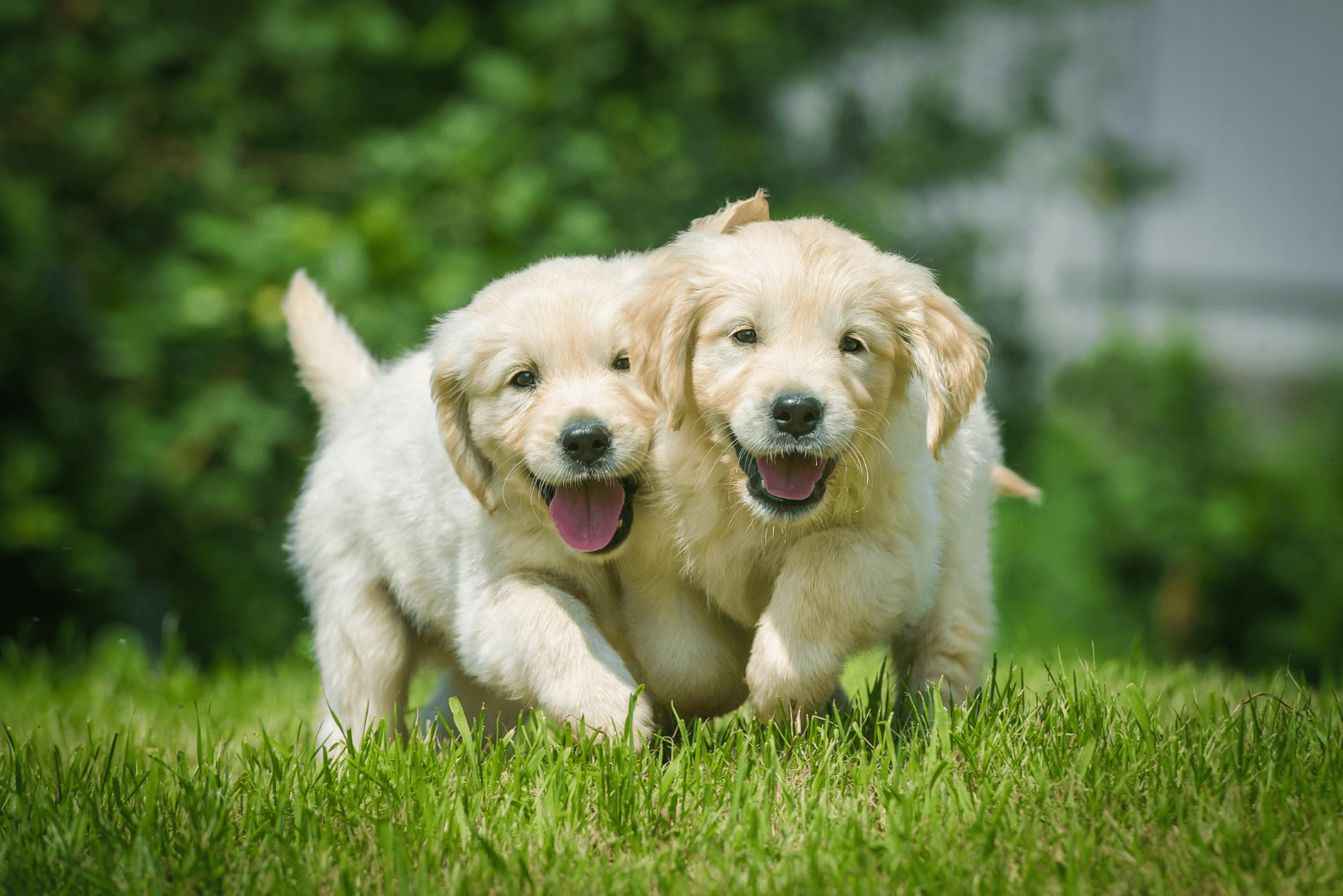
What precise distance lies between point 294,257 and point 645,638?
10.1ft

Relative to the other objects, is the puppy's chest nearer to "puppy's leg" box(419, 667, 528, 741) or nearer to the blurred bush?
"puppy's leg" box(419, 667, 528, 741)

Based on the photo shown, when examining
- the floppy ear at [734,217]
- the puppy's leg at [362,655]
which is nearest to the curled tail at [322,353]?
the puppy's leg at [362,655]

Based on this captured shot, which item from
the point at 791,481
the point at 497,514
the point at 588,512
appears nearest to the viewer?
the point at 791,481

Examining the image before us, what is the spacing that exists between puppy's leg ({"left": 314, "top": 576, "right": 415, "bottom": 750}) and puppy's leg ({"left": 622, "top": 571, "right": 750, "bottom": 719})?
87 cm

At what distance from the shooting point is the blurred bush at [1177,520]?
6.72 meters

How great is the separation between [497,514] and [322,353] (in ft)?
4.15

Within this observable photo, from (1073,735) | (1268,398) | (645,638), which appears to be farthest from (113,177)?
(1268,398)

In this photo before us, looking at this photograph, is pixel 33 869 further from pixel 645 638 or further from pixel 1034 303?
pixel 1034 303

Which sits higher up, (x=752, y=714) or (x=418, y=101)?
(x=418, y=101)

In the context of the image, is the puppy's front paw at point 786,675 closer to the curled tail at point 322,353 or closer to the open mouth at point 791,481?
the open mouth at point 791,481

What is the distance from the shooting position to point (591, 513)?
288 centimetres

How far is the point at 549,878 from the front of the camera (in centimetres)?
204

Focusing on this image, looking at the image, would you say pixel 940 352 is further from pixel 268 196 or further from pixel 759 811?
pixel 268 196

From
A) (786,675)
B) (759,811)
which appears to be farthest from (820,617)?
(759,811)
